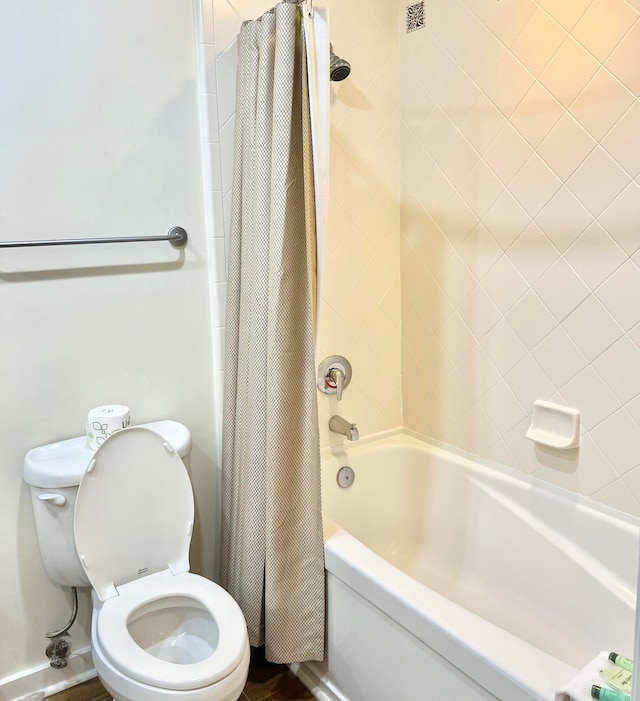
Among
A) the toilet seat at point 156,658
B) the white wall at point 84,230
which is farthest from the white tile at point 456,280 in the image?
the toilet seat at point 156,658

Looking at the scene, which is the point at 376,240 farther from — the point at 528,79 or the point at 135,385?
the point at 135,385

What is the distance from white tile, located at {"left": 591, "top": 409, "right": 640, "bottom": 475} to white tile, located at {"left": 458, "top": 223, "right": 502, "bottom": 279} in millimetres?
596

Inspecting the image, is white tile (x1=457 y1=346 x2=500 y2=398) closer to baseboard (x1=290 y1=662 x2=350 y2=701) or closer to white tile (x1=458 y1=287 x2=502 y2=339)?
white tile (x1=458 y1=287 x2=502 y2=339)

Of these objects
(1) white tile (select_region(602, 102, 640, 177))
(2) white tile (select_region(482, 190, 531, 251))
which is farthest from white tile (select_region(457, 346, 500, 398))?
(1) white tile (select_region(602, 102, 640, 177))

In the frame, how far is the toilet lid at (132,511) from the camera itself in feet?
5.42

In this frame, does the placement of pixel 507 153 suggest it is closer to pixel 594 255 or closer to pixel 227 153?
pixel 594 255

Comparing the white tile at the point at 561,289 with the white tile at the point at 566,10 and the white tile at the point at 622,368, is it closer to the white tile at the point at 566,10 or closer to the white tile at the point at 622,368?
the white tile at the point at 622,368

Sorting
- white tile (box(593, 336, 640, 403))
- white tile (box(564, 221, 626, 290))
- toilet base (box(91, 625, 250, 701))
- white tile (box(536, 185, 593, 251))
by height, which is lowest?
toilet base (box(91, 625, 250, 701))

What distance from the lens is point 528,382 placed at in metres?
1.90

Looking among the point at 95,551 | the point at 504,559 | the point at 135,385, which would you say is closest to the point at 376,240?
the point at 135,385

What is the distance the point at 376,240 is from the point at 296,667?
146 centimetres

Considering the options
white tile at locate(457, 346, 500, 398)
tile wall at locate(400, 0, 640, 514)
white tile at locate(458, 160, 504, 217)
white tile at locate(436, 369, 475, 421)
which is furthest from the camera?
white tile at locate(436, 369, 475, 421)

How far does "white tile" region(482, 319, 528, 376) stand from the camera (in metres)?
1.91

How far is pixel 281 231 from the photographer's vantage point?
5.12 feet
